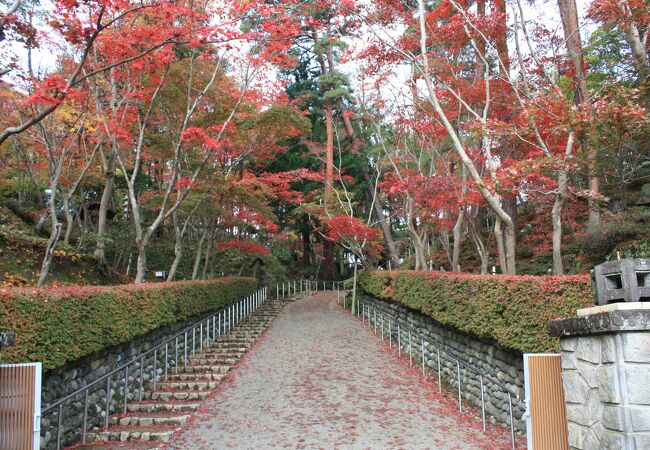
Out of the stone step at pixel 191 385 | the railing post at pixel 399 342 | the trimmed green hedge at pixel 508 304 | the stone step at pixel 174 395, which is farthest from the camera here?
the railing post at pixel 399 342

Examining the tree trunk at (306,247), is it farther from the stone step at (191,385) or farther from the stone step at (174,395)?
the stone step at (174,395)

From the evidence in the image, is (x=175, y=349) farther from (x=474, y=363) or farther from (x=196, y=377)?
(x=474, y=363)

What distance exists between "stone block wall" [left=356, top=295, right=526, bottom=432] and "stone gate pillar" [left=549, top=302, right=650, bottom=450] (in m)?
2.82

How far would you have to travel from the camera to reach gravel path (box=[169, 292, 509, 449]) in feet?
20.4

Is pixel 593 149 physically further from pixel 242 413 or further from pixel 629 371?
pixel 242 413

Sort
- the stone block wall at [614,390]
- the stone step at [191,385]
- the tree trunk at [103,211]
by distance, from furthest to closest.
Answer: the tree trunk at [103,211] → the stone step at [191,385] → the stone block wall at [614,390]

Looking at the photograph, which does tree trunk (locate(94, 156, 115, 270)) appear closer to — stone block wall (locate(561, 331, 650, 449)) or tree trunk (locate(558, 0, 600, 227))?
tree trunk (locate(558, 0, 600, 227))

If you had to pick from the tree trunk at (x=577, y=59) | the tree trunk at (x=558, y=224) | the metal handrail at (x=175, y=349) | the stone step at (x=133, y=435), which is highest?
the tree trunk at (x=577, y=59)

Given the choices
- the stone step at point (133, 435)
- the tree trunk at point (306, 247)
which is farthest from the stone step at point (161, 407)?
the tree trunk at point (306, 247)

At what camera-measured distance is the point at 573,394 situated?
346 centimetres

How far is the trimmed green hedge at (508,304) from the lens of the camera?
5.98m

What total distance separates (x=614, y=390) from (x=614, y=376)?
9 cm

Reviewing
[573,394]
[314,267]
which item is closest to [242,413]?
[573,394]

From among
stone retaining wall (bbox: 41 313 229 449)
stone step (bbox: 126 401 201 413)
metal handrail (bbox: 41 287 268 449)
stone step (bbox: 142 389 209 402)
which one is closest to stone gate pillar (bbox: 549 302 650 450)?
metal handrail (bbox: 41 287 268 449)
